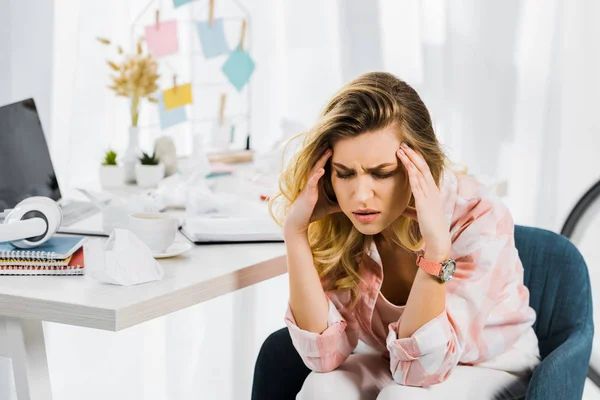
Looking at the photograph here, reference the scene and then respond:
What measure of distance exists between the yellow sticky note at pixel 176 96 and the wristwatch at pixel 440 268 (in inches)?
55.0

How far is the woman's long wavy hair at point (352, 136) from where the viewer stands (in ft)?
4.15

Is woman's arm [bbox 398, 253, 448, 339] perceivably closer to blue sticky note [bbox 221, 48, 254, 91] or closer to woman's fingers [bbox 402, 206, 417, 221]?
woman's fingers [bbox 402, 206, 417, 221]

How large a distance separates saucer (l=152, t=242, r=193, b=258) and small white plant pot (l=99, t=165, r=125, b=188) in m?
0.63

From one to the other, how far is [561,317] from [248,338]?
1.16 meters

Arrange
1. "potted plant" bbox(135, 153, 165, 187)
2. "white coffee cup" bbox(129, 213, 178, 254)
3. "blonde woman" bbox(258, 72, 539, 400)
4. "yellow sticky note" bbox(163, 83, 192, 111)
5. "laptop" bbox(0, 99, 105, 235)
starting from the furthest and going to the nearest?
"yellow sticky note" bbox(163, 83, 192, 111), "potted plant" bbox(135, 153, 165, 187), "laptop" bbox(0, 99, 105, 235), "white coffee cup" bbox(129, 213, 178, 254), "blonde woman" bbox(258, 72, 539, 400)

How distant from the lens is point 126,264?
124cm

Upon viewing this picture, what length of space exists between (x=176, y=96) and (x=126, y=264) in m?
1.32

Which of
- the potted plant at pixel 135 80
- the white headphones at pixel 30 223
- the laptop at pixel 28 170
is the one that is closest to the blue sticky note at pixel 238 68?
the potted plant at pixel 135 80

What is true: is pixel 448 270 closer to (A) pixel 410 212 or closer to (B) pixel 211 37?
(A) pixel 410 212

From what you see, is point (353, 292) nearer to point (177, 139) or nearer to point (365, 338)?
point (365, 338)

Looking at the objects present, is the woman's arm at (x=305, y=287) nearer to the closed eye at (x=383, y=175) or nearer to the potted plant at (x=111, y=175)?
the closed eye at (x=383, y=175)

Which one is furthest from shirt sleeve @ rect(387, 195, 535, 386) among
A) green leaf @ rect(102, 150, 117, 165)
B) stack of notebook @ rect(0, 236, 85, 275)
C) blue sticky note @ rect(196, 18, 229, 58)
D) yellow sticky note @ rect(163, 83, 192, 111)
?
blue sticky note @ rect(196, 18, 229, 58)

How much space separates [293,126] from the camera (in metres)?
2.31

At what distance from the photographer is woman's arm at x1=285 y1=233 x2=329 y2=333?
1.33 meters
